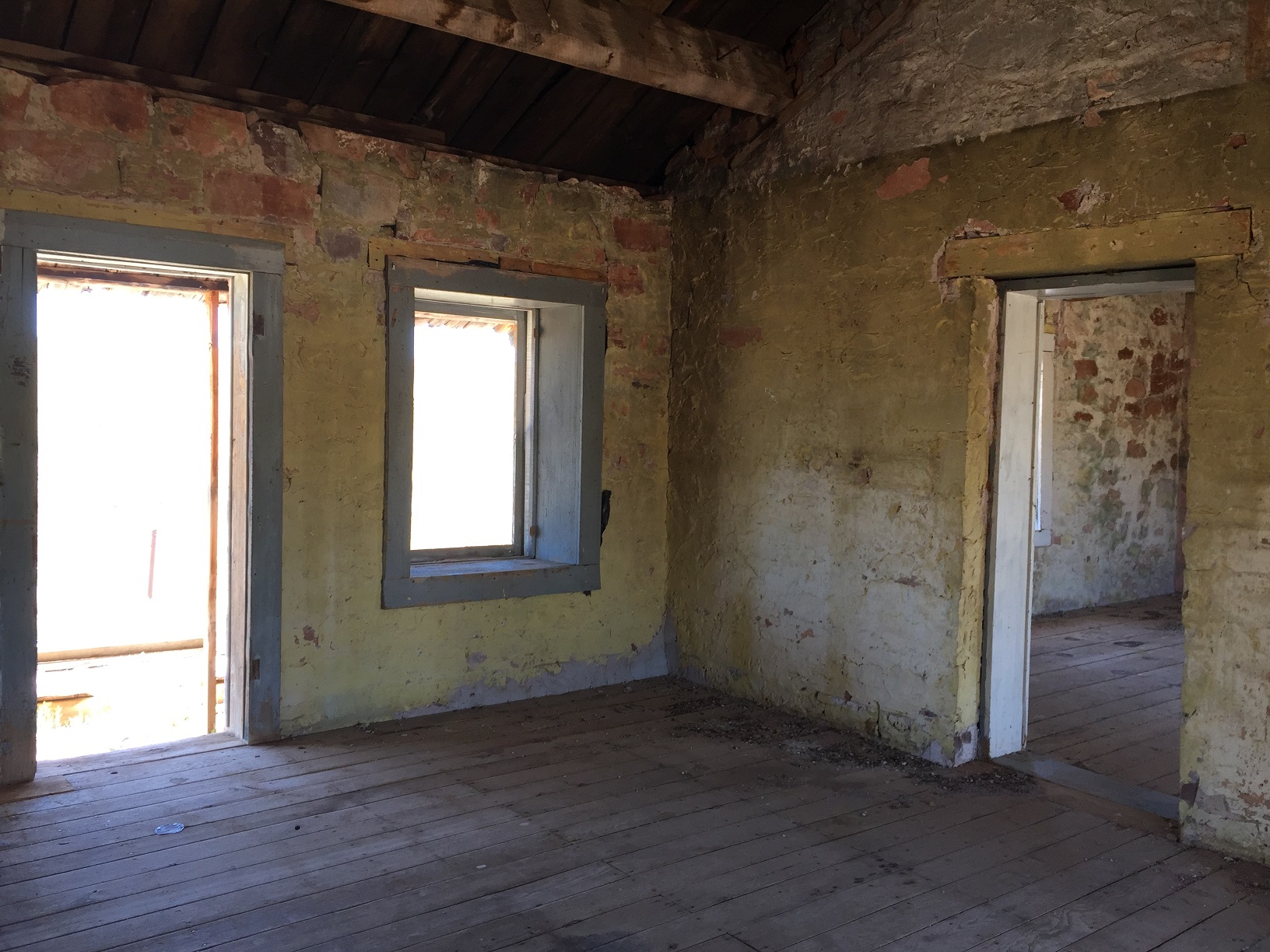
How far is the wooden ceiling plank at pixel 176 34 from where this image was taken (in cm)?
347

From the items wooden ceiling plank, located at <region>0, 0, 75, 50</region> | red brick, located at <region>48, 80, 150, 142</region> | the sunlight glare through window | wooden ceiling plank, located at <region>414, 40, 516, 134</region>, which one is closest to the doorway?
wooden ceiling plank, located at <region>414, 40, 516, 134</region>

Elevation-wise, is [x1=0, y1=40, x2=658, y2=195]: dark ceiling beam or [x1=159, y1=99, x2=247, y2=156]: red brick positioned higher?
[x1=0, y1=40, x2=658, y2=195]: dark ceiling beam

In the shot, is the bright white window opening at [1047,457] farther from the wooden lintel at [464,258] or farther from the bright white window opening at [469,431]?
the bright white window opening at [469,431]

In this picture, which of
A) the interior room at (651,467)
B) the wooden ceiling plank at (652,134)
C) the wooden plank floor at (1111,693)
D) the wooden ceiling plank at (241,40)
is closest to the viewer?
the interior room at (651,467)

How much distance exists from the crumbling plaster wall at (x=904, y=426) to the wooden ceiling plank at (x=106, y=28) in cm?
256

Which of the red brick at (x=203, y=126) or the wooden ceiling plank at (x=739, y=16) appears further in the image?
the wooden ceiling plank at (x=739, y=16)

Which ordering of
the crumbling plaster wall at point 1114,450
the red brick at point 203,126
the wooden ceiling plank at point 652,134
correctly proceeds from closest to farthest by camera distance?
the red brick at point 203,126
the wooden ceiling plank at point 652,134
the crumbling plaster wall at point 1114,450

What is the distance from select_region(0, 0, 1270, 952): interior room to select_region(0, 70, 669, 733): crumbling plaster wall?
19 millimetres

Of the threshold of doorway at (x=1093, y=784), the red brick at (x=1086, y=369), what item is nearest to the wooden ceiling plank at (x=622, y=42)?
the threshold of doorway at (x=1093, y=784)

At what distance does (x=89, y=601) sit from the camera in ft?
25.7

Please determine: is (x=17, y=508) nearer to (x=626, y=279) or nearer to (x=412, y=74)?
→ (x=412, y=74)

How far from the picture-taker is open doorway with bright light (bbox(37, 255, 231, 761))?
713cm

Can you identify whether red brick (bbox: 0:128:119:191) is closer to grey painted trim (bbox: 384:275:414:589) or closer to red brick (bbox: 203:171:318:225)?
red brick (bbox: 203:171:318:225)

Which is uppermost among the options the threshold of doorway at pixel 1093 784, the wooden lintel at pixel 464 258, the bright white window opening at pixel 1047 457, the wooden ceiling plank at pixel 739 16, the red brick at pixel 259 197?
the wooden ceiling plank at pixel 739 16
